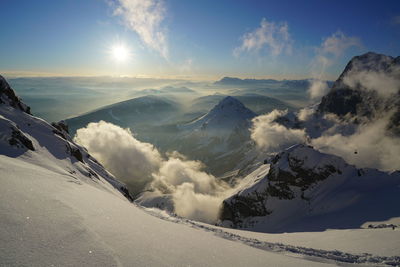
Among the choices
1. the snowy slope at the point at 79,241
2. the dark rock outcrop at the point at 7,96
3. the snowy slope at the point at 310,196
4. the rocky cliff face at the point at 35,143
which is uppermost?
the dark rock outcrop at the point at 7,96

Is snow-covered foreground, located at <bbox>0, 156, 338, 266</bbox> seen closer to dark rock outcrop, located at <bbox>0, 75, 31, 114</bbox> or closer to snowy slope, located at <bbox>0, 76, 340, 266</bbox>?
snowy slope, located at <bbox>0, 76, 340, 266</bbox>

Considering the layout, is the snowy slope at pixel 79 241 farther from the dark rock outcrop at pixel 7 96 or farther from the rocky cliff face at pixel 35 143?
the dark rock outcrop at pixel 7 96

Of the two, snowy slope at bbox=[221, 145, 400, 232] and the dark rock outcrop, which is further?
snowy slope at bbox=[221, 145, 400, 232]

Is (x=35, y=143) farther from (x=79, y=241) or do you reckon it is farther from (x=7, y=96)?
(x=79, y=241)

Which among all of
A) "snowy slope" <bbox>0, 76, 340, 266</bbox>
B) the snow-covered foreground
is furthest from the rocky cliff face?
the snow-covered foreground

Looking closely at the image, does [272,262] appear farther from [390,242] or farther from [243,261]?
[390,242]

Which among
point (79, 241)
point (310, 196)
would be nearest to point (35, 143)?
point (79, 241)

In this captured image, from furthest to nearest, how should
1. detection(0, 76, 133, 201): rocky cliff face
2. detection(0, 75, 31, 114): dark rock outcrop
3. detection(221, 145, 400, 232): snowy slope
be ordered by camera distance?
detection(221, 145, 400, 232): snowy slope
detection(0, 75, 31, 114): dark rock outcrop
detection(0, 76, 133, 201): rocky cliff face

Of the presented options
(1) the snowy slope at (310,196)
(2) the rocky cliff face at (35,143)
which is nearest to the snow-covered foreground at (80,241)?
(2) the rocky cliff face at (35,143)
